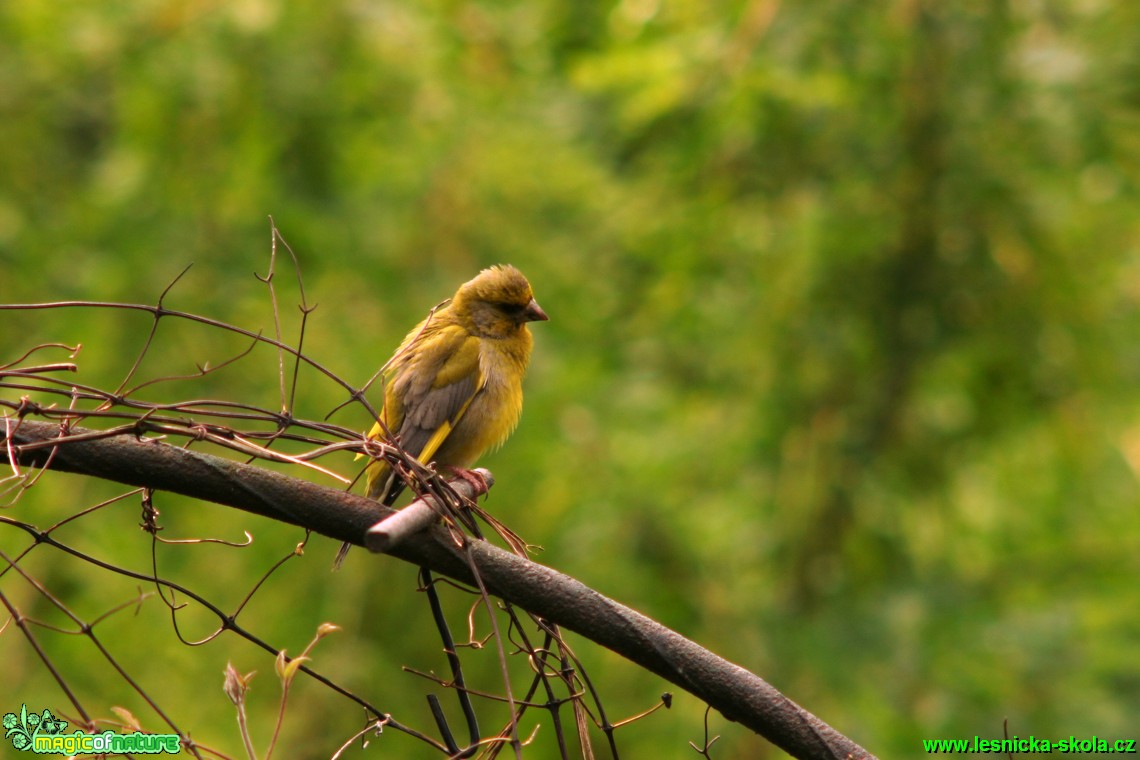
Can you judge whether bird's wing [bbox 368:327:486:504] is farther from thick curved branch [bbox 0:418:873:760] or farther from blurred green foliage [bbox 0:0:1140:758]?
thick curved branch [bbox 0:418:873:760]

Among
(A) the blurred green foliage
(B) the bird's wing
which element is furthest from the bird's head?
(A) the blurred green foliage

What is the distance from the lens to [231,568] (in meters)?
7.80

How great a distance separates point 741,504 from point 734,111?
8.99ft

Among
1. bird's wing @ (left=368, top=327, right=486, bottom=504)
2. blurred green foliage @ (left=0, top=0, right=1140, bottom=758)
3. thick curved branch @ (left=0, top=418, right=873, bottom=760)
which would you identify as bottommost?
thick curved branch @ (left=0, top=418, right=873, bottom=760)

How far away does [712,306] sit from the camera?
368 inches

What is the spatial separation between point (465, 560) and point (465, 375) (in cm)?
293

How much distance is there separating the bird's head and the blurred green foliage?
188 centimetres

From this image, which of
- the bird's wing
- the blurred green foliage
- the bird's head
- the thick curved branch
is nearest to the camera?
the thick curved branch

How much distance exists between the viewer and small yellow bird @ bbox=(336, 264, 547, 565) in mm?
5246

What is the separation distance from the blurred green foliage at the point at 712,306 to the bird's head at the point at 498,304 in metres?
1.88

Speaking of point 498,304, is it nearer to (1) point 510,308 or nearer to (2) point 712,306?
(1) point 510,308

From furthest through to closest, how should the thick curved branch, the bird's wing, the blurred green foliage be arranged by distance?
the blurred green foliage < the bird's wing < the thick curved branch

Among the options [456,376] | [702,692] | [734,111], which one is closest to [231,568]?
[456,376]

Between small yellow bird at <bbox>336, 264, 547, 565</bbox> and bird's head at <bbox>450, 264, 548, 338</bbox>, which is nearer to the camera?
small yellow bird at <bbox>336, 264, 547, 565</bbox>
